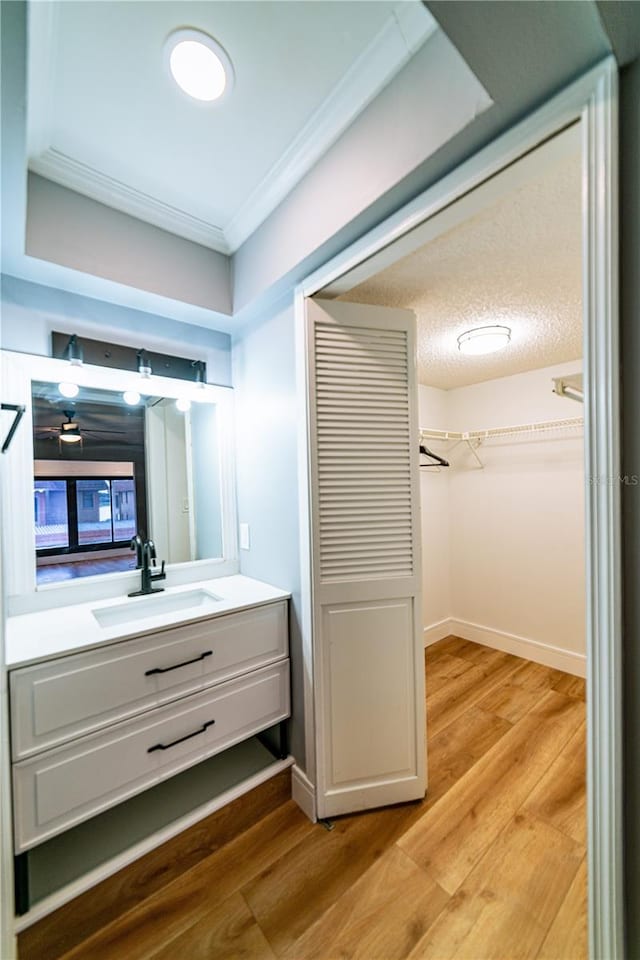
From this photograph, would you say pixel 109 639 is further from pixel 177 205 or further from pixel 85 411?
pixel 177 205

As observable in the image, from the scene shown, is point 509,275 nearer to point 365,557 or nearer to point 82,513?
point 365,557

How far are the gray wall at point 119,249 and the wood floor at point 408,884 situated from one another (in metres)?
2.29

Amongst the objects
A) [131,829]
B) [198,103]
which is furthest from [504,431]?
[131,829]

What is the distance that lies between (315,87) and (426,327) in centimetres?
115

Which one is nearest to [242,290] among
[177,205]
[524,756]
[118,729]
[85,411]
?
[177,205]

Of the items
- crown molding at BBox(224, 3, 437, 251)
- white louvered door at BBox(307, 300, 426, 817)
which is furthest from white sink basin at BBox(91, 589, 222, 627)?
crown molding at BBox(224, 3, 437, 251)

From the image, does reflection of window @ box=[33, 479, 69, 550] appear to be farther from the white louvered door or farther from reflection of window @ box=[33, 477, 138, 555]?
the white louvered door

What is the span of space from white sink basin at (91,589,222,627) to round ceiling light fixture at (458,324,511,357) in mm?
1950

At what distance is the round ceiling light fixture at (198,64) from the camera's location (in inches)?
37.0

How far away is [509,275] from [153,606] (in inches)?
85.8

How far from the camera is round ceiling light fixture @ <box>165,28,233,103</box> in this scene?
3.09ft

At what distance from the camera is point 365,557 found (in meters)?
1.50

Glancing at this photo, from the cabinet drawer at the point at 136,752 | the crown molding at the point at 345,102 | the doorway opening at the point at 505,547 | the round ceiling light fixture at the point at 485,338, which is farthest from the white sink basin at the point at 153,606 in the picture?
the round ceiling light fixture at the point at 485,338

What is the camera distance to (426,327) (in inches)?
78.3
